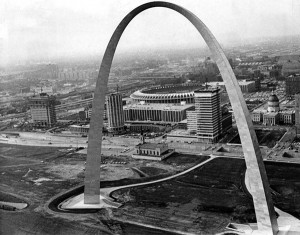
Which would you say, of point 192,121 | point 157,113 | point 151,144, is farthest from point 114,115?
point 151,144

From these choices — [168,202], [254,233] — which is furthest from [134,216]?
[254,233]

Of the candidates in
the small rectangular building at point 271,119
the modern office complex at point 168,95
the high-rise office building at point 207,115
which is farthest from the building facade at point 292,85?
the high-rise office building at point 207,115

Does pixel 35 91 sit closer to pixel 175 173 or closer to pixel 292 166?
pixel 175 173

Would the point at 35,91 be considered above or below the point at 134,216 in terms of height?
above

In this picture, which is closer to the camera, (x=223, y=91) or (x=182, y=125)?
(x=182, y=125)

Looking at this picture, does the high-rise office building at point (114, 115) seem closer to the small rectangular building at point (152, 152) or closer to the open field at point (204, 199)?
the small rectangular building at point (152, 152)

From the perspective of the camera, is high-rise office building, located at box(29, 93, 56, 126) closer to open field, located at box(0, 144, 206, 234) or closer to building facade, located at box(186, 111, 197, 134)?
open field, located at box(0, 144, 206, 234)

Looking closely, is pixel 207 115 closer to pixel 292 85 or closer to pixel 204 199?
pixel 204 199
